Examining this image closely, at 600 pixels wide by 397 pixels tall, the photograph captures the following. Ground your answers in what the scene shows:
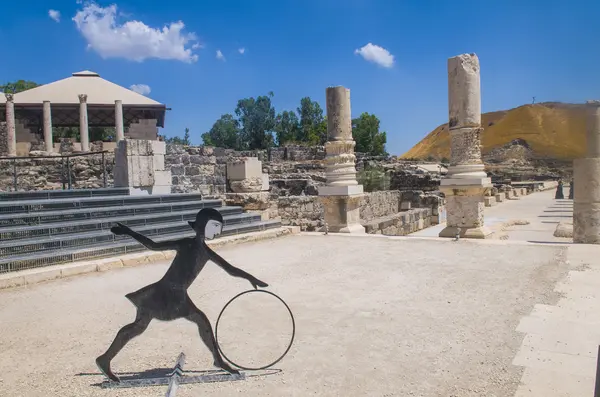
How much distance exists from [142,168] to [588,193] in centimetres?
854

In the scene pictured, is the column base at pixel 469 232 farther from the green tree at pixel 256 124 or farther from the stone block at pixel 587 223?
the green tree at pixel 256 124

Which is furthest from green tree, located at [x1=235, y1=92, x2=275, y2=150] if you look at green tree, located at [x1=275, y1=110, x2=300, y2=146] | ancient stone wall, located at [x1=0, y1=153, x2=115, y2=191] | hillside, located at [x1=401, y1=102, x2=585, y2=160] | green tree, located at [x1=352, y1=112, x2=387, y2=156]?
ancient stone wall, located at [x1=0, y1=153, x2=115, y2=191]

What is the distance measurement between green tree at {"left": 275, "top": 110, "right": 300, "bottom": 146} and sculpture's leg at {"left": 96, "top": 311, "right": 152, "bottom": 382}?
56.0 m

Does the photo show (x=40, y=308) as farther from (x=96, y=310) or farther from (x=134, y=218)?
(x=134, y=218)

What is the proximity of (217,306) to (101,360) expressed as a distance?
177 cm

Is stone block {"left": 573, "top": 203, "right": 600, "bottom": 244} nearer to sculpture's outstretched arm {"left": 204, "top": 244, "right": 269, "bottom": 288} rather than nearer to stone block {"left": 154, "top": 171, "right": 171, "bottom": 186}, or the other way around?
sculpture's outstretched arm {"left": 204, "top": 244, "right": 269, "bottom": 288}

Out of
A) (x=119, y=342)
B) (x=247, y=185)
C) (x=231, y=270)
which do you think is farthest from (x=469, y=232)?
(x=119, y=342)

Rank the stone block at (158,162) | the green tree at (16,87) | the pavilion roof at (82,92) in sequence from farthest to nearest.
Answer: the green tree at (16,87) → the pavilion roof at (82,92) → the stone block at (158,162)

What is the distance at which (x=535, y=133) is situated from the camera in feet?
199

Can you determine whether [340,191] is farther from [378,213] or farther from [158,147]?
[378,213]

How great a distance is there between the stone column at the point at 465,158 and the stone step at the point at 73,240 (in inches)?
202

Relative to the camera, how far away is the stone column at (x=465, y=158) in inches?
353

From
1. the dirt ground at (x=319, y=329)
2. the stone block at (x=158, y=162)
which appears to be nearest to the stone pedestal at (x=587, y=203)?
the dirt ground at (x=319, y=329)

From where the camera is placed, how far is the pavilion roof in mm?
25344
